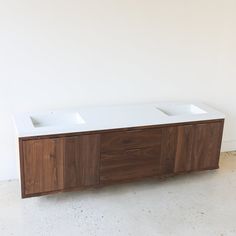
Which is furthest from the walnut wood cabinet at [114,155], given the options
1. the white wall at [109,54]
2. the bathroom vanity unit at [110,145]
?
the white wall at [109,54]

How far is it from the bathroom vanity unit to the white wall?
170 millimetres

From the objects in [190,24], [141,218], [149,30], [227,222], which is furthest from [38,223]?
[190,24]

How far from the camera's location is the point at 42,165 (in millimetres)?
2279

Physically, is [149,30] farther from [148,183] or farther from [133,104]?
[148,183]

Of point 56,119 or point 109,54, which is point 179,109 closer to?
point 109,54

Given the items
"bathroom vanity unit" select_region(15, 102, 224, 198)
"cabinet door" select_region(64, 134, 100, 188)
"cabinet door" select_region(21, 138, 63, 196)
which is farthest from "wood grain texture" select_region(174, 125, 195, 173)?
"cabinet door" select_region(21, 138, 63, 196)

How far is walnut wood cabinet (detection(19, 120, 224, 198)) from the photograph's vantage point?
7.45 feet

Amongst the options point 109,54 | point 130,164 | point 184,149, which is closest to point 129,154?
point 130,164

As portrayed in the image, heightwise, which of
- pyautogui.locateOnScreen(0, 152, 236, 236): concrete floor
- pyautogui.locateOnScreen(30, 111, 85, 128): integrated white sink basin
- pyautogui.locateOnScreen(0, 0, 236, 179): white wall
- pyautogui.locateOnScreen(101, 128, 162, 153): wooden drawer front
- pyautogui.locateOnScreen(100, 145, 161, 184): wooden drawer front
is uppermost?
pyautogui.locateOnScreen(0, 0, 236, 179): white wall

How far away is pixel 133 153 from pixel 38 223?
76 centimetres

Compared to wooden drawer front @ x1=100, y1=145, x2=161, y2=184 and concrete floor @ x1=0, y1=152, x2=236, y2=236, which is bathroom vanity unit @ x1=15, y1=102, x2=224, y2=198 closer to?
wooden drawer front @ x1=100, y1=145, x2=161, y2=184

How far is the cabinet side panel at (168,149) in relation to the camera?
2535 mm

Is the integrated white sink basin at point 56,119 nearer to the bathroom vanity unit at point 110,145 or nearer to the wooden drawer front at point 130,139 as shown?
the bathroom vanity unit at point 110,145

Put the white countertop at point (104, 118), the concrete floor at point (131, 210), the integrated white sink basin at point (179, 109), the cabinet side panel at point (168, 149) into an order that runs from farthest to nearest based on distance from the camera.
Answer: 1. the integrated white sink basin at point (179, 109)
2. the cabinet side panel at point (168, 149)
3. the white countertop at point (104, 118)
4. the concrete floor at point (131, 210)
